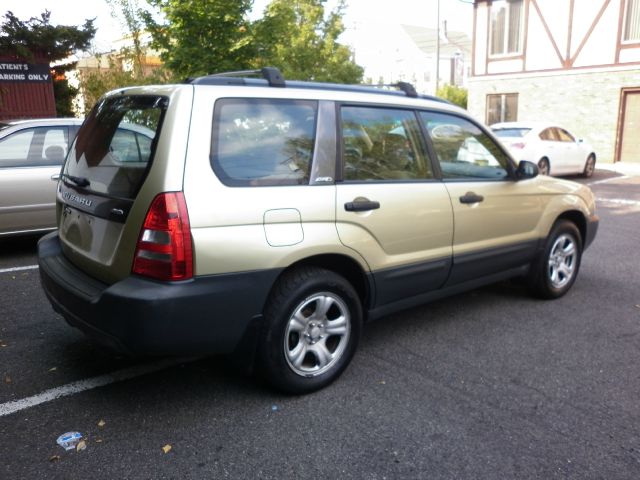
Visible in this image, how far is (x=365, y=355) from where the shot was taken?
3922mm

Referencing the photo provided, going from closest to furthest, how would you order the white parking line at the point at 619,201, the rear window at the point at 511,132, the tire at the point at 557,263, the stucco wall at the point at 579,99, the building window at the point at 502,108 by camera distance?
the tire at the point at 557,263 < the white parking line at the point at 619,201 < the rear window at the point at 511,132 < the stucco wall at the point at 579,99 < the building window at the point at 502,108

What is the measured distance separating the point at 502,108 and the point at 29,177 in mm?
20929

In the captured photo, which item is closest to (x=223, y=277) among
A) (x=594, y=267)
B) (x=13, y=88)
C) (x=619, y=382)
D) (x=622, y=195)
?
(x=619, y=382)

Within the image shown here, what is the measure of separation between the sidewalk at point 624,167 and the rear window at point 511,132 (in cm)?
504

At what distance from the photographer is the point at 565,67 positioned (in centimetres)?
2128

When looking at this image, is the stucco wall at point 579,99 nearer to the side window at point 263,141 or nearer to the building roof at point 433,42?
the side window at point 263,141

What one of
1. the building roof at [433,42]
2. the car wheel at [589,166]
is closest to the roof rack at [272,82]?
the car wheel at [589,166]

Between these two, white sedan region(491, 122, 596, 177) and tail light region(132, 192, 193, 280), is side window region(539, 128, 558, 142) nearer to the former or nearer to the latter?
white sedan region(491, 122, 596, 177)

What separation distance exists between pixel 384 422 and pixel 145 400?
1353 millimetres

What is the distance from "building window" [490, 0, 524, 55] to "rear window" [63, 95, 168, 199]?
22.4 meters

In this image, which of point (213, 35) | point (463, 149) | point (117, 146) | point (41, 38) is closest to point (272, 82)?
point (117, 146)

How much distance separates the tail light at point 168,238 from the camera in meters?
2.79

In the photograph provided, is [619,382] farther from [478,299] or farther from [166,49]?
[166,49]

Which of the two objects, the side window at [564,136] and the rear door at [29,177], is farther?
the side window at [564,136]
